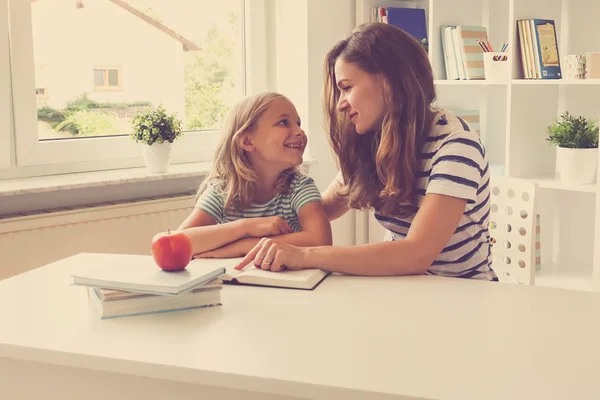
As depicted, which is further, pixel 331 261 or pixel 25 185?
pixel 25 185

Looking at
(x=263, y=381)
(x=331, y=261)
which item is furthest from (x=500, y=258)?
(x=263, y=381)

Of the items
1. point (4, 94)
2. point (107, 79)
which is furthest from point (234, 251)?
point (107, 79)

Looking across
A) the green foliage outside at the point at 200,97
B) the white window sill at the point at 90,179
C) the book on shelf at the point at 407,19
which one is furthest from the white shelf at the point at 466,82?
the white window sill at the point at 90,179

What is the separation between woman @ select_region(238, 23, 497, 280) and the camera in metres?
1.62

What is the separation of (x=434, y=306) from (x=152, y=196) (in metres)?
1.73

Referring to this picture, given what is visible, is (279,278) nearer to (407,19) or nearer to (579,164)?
(579,164)

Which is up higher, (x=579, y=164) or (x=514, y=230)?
(x=579, y=164)

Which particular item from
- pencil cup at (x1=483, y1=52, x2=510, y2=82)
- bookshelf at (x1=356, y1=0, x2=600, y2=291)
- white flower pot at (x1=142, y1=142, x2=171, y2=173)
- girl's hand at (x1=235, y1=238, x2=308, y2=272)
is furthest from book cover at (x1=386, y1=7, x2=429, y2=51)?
girl's hand at (x1=235, y1=238, x2=308, y2=272)

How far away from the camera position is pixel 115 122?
291 cm

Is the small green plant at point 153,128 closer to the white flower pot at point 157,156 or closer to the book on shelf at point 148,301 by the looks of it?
the white flower pot at point 157,156

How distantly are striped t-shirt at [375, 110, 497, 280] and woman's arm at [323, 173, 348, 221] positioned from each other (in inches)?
7.3

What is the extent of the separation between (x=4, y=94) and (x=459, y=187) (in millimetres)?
1661

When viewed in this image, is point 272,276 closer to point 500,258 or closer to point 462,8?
point 500,258

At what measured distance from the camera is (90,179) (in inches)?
103
